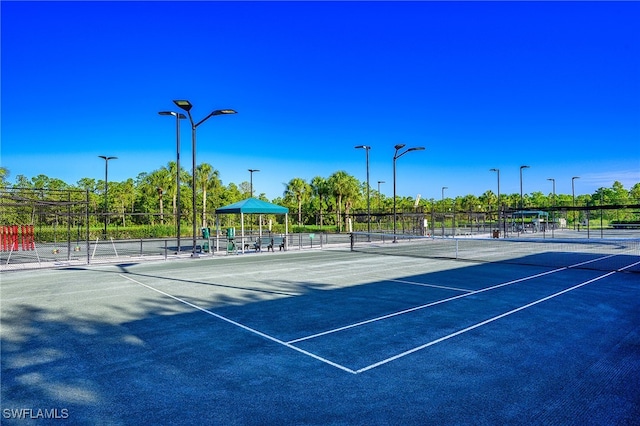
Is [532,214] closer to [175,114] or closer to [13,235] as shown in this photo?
[175,114]

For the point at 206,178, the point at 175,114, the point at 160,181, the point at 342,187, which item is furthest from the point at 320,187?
the point at 175,114

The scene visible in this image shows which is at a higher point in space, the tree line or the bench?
the tree line

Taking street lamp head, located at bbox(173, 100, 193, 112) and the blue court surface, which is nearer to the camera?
the blue court surface

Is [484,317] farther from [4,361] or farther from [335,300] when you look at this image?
[4,361]

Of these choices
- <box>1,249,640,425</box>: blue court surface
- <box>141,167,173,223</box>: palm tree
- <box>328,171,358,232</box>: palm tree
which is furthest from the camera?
<box>328,171,358,232</box>: palm tree

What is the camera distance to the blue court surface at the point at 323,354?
203 inches

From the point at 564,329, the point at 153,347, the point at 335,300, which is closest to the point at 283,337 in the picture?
the point at 153,347

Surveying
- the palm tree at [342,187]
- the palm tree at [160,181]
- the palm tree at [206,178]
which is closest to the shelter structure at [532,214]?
the palm tree at [342,187]

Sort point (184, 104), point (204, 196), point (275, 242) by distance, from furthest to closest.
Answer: point (204, 196) < point (275, 242) < point (184, 104)

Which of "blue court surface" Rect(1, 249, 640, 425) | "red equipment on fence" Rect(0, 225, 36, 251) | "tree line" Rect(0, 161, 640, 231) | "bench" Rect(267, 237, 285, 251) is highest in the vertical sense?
"tree line" Rect(0, 161, 640, 231)

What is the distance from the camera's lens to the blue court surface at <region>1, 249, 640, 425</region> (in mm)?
5148

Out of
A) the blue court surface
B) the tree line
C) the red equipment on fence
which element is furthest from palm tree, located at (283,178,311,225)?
the blue court surface

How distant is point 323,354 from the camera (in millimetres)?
7176

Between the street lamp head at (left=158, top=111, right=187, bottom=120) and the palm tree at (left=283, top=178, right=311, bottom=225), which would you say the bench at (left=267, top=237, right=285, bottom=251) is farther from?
the palm tree at (left=283, top=178, right=311, bottom=225)
